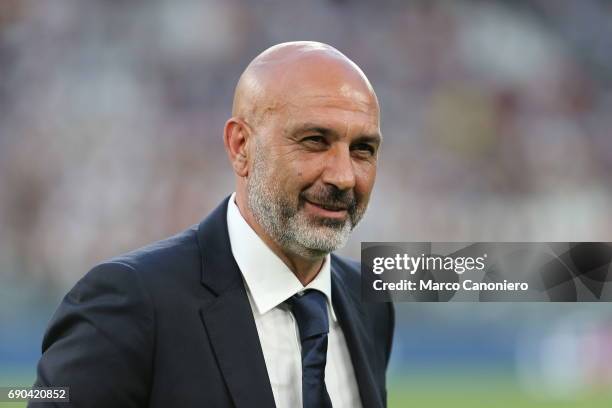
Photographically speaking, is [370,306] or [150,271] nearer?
[150,271]

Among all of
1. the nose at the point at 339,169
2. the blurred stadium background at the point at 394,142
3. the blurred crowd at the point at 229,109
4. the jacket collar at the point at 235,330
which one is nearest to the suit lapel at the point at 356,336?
the jacket collar at the point at 235,330

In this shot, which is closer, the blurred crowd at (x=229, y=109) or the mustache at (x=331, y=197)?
the mustache at (x=331, y=197)

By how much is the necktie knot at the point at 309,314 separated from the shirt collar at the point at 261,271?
13 mm

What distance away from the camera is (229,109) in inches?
188

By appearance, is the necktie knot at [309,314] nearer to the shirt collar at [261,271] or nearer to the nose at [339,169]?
the shirt collar at [261,271]

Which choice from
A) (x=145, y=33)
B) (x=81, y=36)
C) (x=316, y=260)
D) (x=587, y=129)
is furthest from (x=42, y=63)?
(x=316, y=260)

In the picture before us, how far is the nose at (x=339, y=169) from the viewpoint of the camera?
1093 mm

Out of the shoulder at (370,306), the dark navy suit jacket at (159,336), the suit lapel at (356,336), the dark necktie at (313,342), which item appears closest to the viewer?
the dark navy suit jacket at (159,336)

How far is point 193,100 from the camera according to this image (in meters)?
4.75

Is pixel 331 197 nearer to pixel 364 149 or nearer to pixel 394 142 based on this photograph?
pixel 364 149

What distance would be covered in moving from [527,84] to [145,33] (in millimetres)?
2364

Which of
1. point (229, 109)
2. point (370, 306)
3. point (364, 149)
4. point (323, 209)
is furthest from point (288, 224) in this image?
point (229, 109)

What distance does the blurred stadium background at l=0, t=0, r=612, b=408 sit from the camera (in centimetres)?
442

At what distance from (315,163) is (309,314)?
8.9 inches
